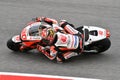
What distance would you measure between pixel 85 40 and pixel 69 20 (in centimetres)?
266

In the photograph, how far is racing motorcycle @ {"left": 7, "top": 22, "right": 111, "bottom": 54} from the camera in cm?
1005

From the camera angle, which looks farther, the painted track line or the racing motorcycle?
the racing motorcycle

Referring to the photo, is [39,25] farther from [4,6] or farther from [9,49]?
[4,6]

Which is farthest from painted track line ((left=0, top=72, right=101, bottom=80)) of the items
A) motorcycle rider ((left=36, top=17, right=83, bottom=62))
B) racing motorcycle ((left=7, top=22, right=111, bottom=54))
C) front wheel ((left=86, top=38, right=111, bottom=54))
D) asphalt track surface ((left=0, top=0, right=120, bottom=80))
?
front wheel ((left=86, top=38, right=111, bottom=54))

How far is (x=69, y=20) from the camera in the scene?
495 inches

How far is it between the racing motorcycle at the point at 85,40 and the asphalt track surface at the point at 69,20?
A: 0.22 meters

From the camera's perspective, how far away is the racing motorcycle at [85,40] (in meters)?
10.0

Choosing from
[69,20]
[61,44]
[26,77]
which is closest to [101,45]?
[61,44]

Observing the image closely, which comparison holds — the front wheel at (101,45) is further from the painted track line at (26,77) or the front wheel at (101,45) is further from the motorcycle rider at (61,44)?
the painted track line at (26,77)

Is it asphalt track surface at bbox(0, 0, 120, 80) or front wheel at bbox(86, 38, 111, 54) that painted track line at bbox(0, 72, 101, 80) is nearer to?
asphalt track surface at bbox(0, 0, 120, 80)

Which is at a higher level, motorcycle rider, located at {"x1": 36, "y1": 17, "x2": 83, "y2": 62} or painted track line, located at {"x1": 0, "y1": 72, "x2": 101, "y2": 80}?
motorcycle rider, located at {"x1": 36, "y1": 17, "x2": 83, "y2": 62}

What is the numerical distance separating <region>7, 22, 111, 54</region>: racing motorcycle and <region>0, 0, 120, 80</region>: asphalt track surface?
0.22m

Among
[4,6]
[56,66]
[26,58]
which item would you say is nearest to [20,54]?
[26,58]

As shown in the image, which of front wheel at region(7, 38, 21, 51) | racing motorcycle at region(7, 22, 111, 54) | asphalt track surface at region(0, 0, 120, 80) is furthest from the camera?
front wheel at region(7, 38, 21, 51)
